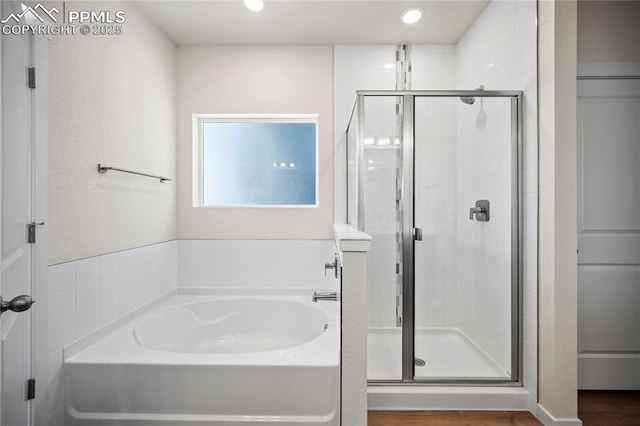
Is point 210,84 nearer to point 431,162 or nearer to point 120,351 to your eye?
point 431,162

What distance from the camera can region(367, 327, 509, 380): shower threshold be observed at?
2.07m

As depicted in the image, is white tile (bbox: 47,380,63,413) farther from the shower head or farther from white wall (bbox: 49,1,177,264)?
the shower head

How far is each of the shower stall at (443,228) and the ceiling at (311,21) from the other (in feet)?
2.57

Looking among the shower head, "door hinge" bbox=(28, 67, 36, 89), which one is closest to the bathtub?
"door hinge" bbox=(28, 67, 36, 89)

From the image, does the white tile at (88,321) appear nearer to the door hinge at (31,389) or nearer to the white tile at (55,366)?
the white tile at (55,366)

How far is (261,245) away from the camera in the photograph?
2.91 m

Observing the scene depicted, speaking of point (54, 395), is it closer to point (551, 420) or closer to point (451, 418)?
point (451, 418)

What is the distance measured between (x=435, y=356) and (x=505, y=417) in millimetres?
463

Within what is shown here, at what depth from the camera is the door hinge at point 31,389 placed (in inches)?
56.6

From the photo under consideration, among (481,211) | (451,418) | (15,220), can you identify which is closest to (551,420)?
(451,418)

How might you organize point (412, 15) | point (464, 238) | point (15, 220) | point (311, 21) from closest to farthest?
point (15, 220) < point (464, 238) < point (412, 15) < point (311, 21)

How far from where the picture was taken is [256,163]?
10.0 feet

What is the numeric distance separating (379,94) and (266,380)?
5.61 feet

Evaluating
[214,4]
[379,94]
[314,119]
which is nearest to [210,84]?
[214,4]
